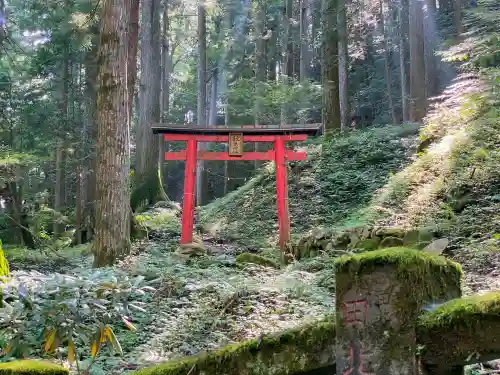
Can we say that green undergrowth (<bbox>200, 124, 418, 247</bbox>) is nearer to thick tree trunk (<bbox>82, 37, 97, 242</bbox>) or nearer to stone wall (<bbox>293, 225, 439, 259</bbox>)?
stone wall (<bbox>293, 225, 439, 259</bbox>)

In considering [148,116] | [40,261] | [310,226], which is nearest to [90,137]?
[148,116]

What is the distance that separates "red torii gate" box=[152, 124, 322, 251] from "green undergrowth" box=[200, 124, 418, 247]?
163 cm

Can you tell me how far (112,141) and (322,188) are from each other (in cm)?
687

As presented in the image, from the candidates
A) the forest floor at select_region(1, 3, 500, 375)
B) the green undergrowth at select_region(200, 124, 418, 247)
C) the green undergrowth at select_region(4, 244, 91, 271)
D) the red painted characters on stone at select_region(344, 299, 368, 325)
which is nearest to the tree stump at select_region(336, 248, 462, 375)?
the red painted characters on stone at select_region(344, 299, 368, 325)

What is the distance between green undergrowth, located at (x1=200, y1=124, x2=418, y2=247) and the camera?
12852mm

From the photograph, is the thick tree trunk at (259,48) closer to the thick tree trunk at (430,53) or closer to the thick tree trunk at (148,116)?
the thick tree trunk at (148,116)

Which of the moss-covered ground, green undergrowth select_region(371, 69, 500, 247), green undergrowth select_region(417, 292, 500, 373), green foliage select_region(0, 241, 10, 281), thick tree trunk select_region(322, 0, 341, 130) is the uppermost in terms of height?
thick tree trunk select_region(322, 0, 341, 130)

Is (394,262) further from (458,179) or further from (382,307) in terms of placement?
(458,179)

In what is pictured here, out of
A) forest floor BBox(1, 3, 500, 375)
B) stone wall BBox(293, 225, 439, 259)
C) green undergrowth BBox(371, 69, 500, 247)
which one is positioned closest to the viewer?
forest floor BBox(1, 3, 500, 375)

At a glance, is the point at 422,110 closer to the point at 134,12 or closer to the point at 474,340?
the point at 134,12

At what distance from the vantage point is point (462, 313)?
214 cm

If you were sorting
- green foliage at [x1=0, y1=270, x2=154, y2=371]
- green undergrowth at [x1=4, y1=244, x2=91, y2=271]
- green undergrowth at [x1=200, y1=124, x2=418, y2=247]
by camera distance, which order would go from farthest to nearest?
green undergrowth at [x1=200, y1=124, x2=418, y2=247], green undergrowth at [x1=4, y1=244, x2=91, y2=271], green foliage at [x1=0, y1=270, x2=154, y2=371]

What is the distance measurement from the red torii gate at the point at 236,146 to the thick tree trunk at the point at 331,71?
5.71 metres

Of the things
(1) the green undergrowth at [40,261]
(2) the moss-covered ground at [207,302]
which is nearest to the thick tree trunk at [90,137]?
(1) the green undergrowth at [40,261]
